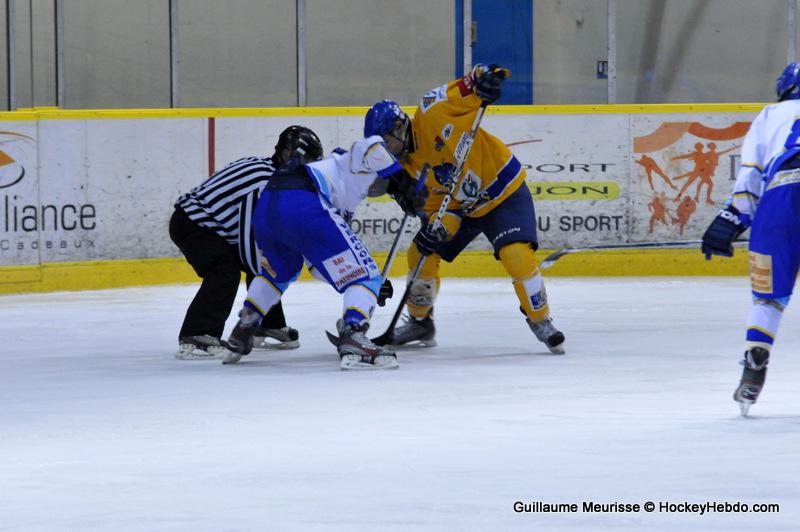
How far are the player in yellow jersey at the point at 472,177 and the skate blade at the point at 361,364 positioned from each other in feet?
2.24

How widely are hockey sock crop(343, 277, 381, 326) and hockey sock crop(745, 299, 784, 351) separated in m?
1.62

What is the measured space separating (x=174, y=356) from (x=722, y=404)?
7.57 feet

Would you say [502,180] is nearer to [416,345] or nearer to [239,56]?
[416,345]

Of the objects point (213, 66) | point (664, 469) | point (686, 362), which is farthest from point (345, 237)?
point (213, 66)

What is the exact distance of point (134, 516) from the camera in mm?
2859

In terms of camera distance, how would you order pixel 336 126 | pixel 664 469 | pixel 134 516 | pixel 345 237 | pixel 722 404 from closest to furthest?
pixel 134 516, pixel 664 469, pixel 722 404, pixel 345 237, pixel 336 126

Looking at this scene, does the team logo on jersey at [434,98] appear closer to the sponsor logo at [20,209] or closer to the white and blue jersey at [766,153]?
the white and blue jersey at [766,153]

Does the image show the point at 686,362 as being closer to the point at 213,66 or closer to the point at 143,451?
the point at 143,451

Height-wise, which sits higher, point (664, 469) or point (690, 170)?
point (690, 170)

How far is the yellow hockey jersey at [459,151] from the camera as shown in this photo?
5605 mm

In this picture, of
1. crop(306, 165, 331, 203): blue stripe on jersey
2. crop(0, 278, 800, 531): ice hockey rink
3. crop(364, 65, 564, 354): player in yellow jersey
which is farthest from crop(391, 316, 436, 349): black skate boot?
crop(306, 165, 331, 203): blue stripe on jersey

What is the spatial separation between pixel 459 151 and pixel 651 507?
9.61 ft

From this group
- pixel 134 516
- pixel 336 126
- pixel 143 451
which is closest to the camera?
pixel 134 516

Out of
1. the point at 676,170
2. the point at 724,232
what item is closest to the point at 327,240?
the point at 724,232
